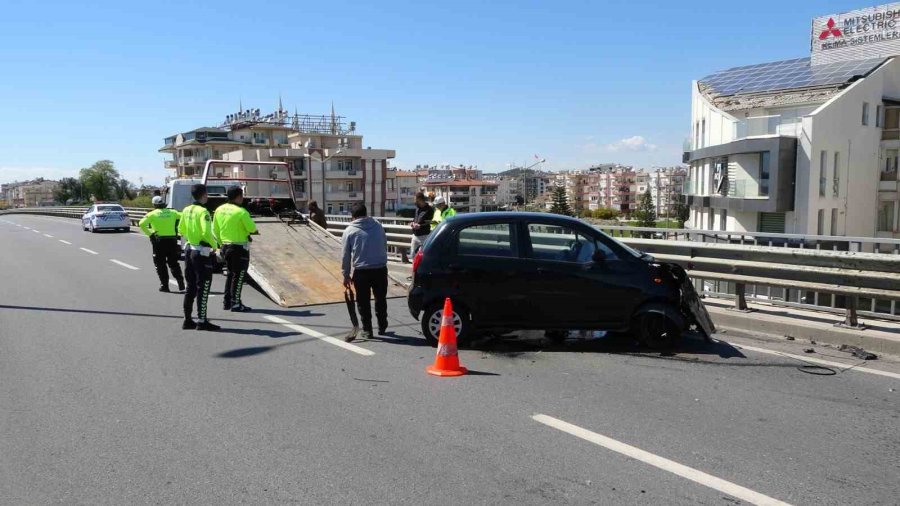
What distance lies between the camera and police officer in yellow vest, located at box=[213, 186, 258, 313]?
33.0 ft

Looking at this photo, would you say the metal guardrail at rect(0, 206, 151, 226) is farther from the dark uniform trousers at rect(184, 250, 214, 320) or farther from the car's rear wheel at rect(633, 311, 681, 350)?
the car's rear wheel at rect(633, 311, 681, 350)

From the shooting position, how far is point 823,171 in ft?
129

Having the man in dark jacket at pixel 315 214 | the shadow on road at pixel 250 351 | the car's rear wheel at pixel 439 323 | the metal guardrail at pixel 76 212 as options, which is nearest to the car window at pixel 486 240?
the car's rear wheel at pixel 439 323

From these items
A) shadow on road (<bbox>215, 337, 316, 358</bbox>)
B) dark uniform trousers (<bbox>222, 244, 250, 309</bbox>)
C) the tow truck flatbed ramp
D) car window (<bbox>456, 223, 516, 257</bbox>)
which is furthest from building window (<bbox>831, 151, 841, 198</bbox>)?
shadow on road (<bbox>215, 337, 316, 358</bbox>)

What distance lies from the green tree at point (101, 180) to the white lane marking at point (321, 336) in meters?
144

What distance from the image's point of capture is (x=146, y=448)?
187 inches

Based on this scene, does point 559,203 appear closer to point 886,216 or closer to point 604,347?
point 886,216

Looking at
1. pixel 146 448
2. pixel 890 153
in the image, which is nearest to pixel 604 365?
pixel 146 448

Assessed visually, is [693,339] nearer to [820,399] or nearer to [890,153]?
[820,399]

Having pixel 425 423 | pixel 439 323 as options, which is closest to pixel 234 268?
pixel 439 323

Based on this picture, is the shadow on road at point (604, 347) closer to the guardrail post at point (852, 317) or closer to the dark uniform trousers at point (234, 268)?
the guardrail post at point (852, 317)

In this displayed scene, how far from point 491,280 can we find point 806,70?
47.9 m

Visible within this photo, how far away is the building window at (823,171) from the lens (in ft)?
128

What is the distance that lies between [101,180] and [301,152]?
7495 cm
